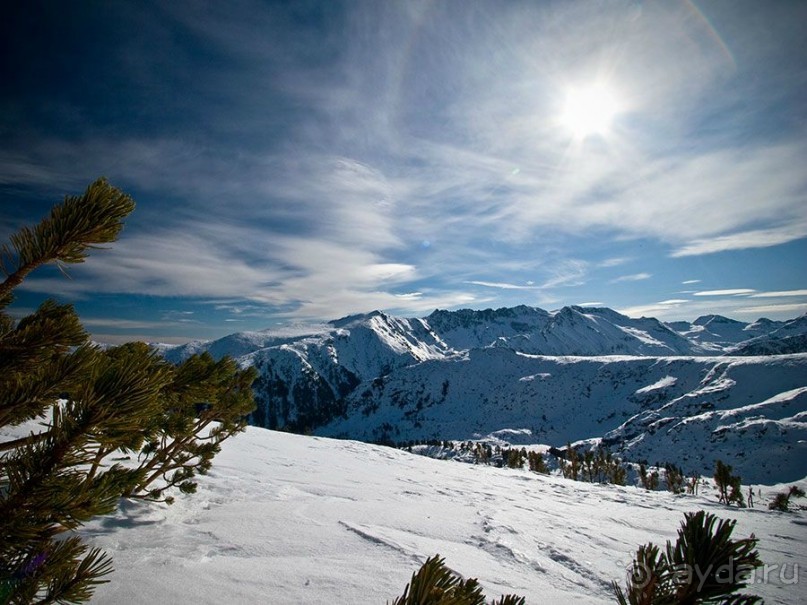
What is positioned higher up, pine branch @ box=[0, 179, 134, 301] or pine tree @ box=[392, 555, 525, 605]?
pine branch @ box=[0, 179, 134, 301]

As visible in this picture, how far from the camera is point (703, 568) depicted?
1.26 meters

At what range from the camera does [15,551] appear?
57.9 inches

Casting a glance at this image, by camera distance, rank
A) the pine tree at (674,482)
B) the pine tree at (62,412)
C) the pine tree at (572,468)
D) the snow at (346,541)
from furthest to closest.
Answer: the pine tree at (572,468), the pine tree at (674,482), the snow at (346,541), the pine tree at (62,412)

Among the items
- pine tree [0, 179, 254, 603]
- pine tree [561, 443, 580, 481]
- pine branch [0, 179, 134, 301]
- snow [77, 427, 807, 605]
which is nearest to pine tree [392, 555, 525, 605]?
pine tree [0, 179, 254, 603]

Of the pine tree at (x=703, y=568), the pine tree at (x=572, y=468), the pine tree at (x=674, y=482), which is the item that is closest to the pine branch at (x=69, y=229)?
the pine tree at (x=703, y=568)

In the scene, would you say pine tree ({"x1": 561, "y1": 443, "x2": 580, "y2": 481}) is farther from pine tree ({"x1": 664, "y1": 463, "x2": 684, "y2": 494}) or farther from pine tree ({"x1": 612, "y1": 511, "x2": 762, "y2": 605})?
pine tree ({"x1": 612, "y1": 511, "x2": 762, "y2": 605})

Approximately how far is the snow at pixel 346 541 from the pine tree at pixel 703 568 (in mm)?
2850

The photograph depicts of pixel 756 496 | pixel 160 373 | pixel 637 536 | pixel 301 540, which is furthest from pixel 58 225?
pixel 756 496

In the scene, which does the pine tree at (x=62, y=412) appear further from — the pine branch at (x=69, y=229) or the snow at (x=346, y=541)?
the snow at (x=346, y=541)

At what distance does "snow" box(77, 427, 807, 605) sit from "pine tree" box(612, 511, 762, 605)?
2.85 m

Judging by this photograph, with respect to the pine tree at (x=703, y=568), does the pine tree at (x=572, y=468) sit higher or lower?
lower

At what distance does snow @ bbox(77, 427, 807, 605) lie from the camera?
342 cm

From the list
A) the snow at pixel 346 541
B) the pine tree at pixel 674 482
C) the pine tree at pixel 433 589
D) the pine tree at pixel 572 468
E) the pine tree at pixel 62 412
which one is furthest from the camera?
the pine tree at pixel 572 468

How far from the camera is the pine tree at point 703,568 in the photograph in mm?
1257
